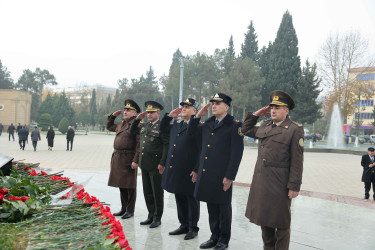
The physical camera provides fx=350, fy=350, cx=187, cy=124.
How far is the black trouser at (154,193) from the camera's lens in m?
5.23

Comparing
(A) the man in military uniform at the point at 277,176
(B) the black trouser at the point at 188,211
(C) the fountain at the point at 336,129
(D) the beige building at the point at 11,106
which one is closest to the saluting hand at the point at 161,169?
(B) the black trouser at the point at 188,211

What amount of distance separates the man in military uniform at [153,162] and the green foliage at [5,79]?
287 ft

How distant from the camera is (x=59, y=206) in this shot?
2.12m

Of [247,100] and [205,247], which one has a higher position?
[247,100]

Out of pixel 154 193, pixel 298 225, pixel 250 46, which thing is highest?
pixel 250 46

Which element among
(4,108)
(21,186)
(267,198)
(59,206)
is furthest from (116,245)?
(4,108)

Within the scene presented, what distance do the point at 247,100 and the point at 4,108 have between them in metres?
40.2

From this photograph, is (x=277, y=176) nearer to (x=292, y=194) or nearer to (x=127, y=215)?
(x=292, y=194)

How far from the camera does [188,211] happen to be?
198 inches

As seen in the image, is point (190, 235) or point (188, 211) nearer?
point (190, 235)

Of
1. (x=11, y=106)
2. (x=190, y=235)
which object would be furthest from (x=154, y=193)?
(x=11, y=106)

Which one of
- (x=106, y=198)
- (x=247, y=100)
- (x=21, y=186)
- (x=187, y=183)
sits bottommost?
(x=106, y=198)

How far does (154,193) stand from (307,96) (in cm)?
4375

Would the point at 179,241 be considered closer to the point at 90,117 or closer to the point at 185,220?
the point at 185,220
